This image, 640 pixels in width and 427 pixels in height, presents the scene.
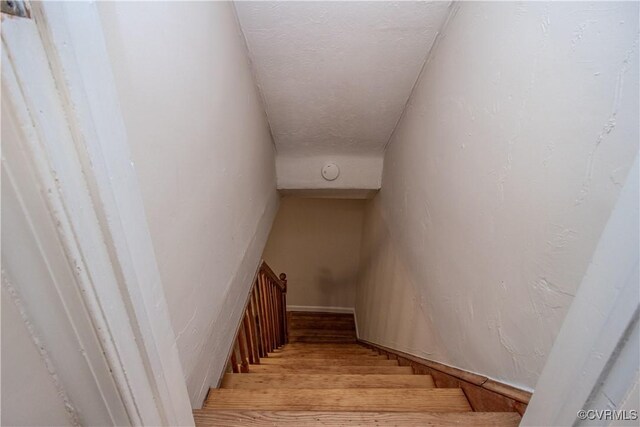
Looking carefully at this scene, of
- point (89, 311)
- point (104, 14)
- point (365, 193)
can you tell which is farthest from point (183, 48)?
point (365, 193)

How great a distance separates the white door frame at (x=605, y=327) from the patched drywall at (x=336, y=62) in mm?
1139

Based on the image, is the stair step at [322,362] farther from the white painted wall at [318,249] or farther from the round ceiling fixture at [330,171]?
the white painted wall at [318,249]

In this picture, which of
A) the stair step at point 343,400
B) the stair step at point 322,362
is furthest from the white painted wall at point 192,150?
the stair step at point 322,362

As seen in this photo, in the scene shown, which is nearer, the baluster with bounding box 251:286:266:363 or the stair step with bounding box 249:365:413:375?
the stair step with bounding box 249:365:413:375

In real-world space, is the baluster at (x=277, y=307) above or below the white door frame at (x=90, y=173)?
below

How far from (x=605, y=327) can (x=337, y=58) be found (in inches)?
57.5

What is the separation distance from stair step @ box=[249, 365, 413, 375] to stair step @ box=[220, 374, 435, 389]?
0.30 m

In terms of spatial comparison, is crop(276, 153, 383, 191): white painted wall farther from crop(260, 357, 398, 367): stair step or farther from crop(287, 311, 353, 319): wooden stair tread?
crop(287, 311, 353, 319): wooden stair tread

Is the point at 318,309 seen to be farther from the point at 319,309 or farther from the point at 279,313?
the point at 279,313

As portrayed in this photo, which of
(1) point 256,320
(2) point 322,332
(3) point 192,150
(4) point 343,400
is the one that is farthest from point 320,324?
(3) point 192,150

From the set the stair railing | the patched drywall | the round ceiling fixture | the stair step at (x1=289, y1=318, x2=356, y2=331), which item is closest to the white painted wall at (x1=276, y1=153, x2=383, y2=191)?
the round ceiling fixture

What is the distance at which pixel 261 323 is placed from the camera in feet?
6.85

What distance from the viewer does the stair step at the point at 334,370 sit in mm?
1650

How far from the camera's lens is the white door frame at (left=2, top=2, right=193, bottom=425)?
339 mm
